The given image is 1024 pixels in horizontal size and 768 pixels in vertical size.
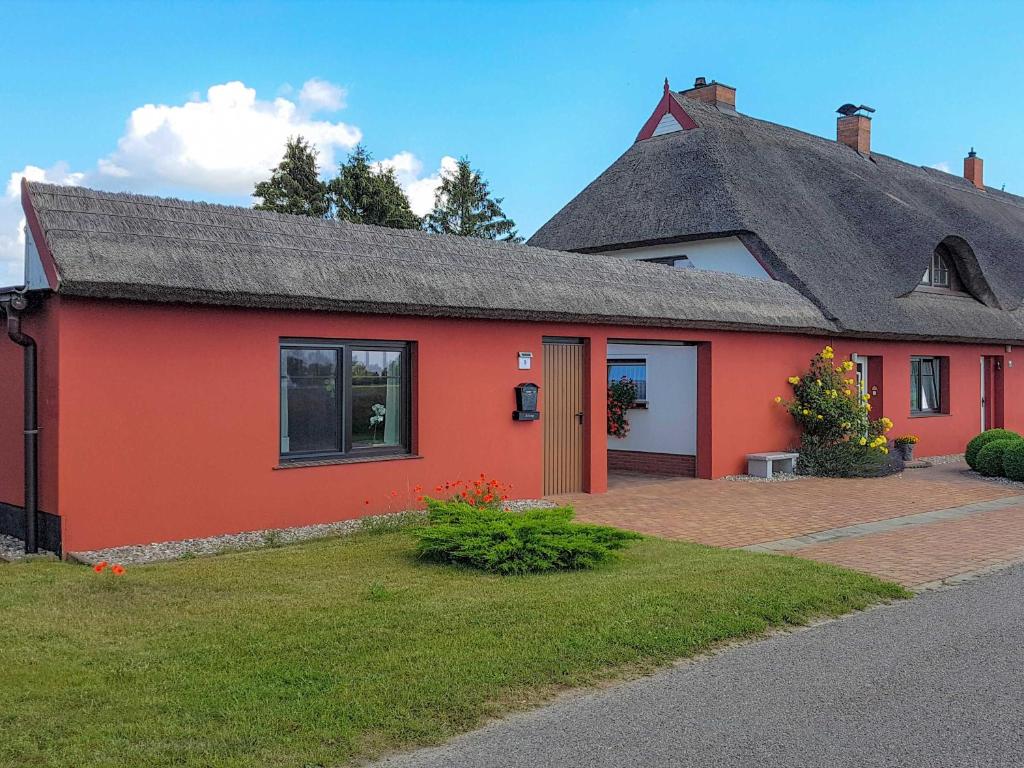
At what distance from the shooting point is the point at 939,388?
20.9 meters

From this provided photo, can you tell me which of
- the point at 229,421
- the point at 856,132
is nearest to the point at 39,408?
the point at 229,421

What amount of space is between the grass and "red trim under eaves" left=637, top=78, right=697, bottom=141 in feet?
51.1

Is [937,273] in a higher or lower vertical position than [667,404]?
higher

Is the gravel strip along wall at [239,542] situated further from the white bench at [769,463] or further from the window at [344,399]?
the white bench at [769,463]

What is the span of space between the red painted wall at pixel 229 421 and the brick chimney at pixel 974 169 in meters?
24.0

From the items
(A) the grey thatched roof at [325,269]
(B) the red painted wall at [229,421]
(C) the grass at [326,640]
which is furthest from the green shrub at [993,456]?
(C) the grass at [326,640]

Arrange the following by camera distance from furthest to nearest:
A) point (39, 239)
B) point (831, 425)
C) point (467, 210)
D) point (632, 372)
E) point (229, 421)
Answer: point (467, 210), point (632, 372), point (831, 425), point (229, 421), point (39, 239)

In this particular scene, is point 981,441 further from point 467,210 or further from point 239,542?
point 467,210

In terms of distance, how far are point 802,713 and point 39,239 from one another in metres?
7.71

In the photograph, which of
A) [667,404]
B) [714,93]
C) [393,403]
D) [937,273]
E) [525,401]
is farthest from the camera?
[714,93]

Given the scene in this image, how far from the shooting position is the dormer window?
846 inches

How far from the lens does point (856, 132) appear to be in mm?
27047

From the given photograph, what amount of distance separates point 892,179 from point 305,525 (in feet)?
69.3

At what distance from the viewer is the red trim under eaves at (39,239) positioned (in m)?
8.41
